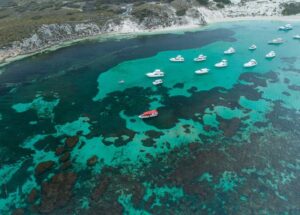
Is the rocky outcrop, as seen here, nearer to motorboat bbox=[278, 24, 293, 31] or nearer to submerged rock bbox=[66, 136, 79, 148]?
motorboat bbox=[278, 24, 293, 31]

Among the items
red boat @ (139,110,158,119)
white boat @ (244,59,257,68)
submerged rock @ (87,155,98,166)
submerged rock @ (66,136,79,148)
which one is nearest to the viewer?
submerged rock @ (87,155,98,166)

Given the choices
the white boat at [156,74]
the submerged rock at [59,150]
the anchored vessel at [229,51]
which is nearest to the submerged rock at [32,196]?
the submerged rock at [59,150]

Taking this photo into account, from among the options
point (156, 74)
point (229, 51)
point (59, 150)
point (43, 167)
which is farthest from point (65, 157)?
point (229, 51)

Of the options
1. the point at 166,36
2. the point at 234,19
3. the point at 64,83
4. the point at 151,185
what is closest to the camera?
the point at 151,185

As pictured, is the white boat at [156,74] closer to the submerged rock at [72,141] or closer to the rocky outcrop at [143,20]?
the submerged rock at [72,141]

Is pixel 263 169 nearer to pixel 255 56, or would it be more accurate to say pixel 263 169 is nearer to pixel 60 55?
pixel 255 56

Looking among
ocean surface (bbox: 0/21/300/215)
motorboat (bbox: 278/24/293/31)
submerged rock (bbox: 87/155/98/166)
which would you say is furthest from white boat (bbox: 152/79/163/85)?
motorboat (bbox: 278/24/293/31)

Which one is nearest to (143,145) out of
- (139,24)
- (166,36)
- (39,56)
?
(39,56)
